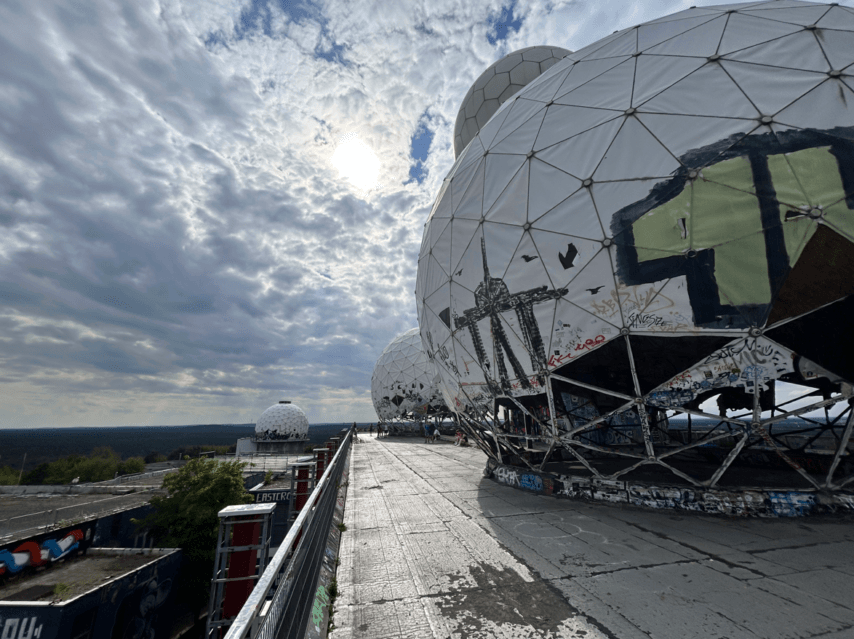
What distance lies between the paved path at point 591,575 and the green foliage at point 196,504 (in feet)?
48.9

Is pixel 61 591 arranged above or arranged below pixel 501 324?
below

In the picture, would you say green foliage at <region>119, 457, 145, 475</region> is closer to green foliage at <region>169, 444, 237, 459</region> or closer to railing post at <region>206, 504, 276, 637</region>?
green foliage at <region>169, 444, 237, 459</region>

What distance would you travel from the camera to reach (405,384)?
42688 millimetres

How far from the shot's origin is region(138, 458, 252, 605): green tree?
16.7 m

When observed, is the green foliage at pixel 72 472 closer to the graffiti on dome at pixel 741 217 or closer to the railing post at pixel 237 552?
the railing post at pixel 237 552

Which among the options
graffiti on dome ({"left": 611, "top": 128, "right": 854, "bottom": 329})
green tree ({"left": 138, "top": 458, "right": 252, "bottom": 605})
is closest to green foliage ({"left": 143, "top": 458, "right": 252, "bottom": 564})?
green tree ({"left": 138, "top": 458, "right": 252, "bottom": 605})

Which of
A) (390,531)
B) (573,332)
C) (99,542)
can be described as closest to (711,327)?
(573,332)

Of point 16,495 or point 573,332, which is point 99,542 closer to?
point 16,495

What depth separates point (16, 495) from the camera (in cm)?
2594

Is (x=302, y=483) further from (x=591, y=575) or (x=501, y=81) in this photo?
(x=501, y=81)

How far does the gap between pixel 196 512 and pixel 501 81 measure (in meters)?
26.5

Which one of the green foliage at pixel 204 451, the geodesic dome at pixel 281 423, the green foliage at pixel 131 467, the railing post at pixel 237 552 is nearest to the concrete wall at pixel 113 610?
the railing post at pixel 237 552

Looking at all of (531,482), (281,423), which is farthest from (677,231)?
(281,423)

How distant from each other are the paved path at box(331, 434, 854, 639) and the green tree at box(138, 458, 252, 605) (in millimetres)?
14622
